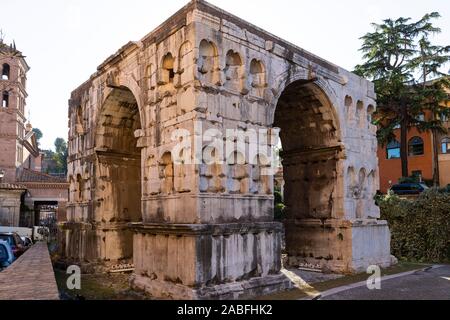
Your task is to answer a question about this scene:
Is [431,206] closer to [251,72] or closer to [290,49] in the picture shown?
[290,49]

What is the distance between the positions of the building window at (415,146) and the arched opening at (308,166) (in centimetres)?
2252

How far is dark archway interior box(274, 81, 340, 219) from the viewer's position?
564 inches

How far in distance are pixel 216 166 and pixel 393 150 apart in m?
28.6

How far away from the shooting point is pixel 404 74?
2912 cm

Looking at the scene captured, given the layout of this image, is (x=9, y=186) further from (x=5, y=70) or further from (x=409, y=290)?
(x=409, y=290)

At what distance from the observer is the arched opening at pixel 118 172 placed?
1498 cm

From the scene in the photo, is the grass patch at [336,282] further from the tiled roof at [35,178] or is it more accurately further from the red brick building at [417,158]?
the tiled roof at [35,178]

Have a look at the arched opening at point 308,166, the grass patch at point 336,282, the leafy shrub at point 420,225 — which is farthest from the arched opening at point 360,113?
the grass patch at point 336,282

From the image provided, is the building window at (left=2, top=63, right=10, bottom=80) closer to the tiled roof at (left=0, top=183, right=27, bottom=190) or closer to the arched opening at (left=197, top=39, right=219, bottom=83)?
the tiled roof at (left=0, top=183, right=27, bottom=190)

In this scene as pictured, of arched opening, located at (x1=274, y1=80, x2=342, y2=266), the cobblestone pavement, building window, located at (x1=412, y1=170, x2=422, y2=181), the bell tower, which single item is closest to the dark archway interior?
arched opening, located at (x1=274, y1=80, x2=342, y2=266)

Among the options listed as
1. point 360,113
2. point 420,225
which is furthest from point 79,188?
point 420,225

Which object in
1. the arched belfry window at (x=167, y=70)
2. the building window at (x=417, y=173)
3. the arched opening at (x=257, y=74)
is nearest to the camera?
the arched belfry window at (x=167, y=70)

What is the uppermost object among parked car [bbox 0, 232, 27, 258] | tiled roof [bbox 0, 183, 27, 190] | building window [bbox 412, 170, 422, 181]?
building window [bbox 412, 170, 422, 181]

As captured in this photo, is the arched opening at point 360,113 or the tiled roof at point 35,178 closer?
the arched opening at point 360,113
